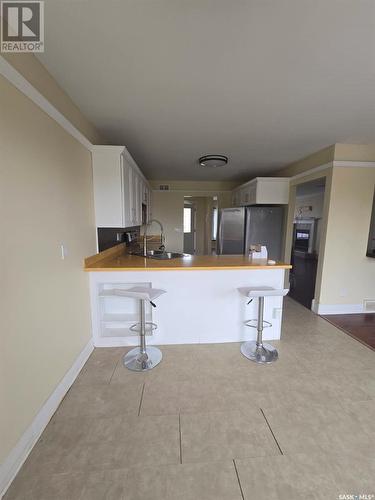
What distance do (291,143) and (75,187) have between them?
277 centimetres

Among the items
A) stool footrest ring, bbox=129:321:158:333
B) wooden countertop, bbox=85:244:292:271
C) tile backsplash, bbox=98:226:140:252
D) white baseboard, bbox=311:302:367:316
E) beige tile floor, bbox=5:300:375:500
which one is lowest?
beige tile floor, bbox=5:300:375:500

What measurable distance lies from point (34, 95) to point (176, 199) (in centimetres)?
440

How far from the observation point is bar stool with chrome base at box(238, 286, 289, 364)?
2.12 meters

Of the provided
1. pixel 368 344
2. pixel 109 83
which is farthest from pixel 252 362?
pixel 109 83

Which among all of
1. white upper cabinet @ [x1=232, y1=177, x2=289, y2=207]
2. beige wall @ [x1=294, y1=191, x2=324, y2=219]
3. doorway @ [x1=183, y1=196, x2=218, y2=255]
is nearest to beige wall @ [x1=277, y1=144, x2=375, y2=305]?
white upper cabinet @ [x1=232, y1=177, x2=289, y2=207]

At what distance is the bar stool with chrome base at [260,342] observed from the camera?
2.12 metres

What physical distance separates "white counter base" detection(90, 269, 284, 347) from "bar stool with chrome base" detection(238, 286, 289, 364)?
0.42 feet

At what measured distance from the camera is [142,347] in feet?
7.14

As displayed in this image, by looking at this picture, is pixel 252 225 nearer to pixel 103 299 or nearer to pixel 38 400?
pixel 103 299

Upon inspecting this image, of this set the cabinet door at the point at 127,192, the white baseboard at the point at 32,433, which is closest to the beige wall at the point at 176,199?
the cabinet door at the point at 127,192

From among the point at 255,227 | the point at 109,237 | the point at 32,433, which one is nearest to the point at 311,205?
the point at 255,227

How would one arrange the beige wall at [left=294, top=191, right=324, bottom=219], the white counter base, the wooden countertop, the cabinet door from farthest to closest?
the beige wall at [left=294, top=191, right=324, bottom=219]
the cabinet door
the white counter base
the wooden countertop

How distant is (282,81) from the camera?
1619 millimetres

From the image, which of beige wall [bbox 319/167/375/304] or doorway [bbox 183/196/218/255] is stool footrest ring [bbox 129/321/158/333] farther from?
doorway [bbox 183/196/218/255]
